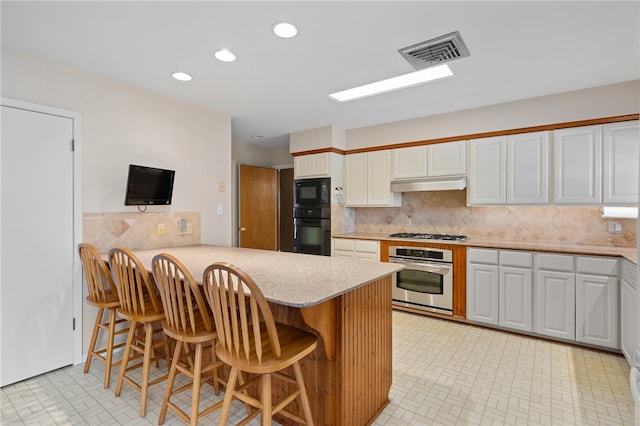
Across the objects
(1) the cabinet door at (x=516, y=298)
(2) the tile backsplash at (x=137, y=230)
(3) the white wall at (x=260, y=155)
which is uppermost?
(3) the white wall at (x=260, y=155)

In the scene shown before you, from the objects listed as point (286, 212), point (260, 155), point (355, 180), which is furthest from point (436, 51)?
point (286, 212)

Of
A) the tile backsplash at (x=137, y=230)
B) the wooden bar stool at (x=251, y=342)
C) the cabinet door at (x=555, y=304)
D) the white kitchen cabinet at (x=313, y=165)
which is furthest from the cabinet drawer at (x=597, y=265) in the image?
the tile backsplash at (x=137, y=230)

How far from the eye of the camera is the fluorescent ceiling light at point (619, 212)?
3.01 metres

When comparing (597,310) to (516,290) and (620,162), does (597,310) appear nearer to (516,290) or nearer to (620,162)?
(516,290)

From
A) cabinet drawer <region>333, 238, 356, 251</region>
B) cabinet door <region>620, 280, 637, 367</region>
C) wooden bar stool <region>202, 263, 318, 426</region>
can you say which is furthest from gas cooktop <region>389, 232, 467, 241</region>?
wooden bar stool <region>202, 263, 318, 426</region>

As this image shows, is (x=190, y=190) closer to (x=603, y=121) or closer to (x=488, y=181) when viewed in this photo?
(x=488, y=181)

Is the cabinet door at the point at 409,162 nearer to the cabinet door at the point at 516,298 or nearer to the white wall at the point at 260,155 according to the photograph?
the cabinet door at the point at 516,298

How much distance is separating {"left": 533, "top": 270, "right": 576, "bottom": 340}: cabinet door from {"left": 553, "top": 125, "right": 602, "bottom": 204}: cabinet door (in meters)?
0.76

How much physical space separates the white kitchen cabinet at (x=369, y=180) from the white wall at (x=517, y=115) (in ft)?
0.66

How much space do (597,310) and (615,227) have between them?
930mm

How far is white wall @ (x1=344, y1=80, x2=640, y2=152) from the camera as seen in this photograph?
290 cm

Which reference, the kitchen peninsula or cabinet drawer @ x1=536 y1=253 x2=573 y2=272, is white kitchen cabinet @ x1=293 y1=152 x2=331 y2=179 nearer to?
the kitchen peninsula

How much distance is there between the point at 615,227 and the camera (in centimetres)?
312

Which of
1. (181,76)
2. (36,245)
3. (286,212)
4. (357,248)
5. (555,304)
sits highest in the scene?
(181,76)
